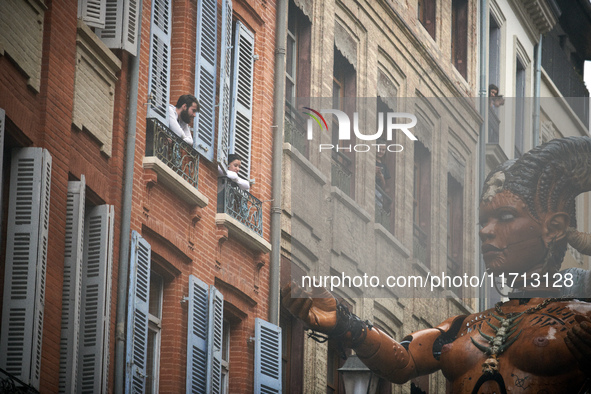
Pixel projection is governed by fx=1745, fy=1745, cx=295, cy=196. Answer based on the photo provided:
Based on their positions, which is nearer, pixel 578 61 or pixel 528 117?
pixel 528 117

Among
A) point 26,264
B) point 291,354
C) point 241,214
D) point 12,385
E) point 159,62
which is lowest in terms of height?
point 12,385

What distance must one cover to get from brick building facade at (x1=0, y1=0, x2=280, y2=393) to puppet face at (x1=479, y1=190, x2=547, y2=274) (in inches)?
136

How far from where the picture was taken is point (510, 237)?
15.3 m

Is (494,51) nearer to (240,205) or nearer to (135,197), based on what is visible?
(240,205)

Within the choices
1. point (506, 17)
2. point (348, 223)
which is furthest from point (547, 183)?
point (506, 17)

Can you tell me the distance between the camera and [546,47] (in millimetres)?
32938

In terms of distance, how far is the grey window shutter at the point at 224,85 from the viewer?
1911cm

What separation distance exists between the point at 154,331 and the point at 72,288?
2.26m

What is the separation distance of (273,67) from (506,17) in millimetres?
8509

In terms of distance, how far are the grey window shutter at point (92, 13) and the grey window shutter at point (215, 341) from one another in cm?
324

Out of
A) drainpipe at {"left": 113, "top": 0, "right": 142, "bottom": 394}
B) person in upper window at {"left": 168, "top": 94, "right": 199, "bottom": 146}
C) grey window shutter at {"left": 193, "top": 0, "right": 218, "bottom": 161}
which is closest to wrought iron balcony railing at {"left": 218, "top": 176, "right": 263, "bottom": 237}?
grey window shutter at {"left": 193, "top": 0, "right": 218, "bottom": 161}

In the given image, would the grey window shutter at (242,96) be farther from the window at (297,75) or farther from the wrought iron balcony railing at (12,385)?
the wrought iron balcony railing at (12,385)

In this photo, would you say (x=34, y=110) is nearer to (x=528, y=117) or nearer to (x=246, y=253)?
(x=246, y=253)

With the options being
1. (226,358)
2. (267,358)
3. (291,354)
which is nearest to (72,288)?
(226,358)
